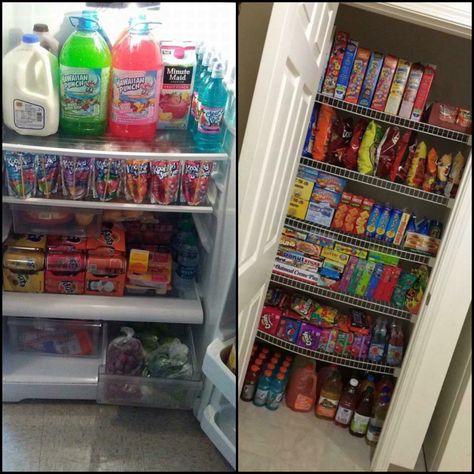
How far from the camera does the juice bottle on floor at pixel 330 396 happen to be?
254 cm

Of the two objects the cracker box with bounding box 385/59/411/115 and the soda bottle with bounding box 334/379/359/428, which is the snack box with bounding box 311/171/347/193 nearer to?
the cracker box with bounding box 385/59/411/115

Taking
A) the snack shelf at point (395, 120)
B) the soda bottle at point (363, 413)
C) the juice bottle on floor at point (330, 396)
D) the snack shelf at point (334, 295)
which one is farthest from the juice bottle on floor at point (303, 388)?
the snack shelf at point (395, 120)

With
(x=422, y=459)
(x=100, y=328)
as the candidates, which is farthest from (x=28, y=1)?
(x=422, y=459)

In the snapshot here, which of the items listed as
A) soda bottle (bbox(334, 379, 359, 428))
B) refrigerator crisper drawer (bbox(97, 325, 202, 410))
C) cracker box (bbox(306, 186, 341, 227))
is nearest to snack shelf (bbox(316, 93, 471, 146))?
cracker box (bbox(306, 186, 341, 227))

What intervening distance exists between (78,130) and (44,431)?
0.65m

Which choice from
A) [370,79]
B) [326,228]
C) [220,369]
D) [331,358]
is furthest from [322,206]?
[220,369]

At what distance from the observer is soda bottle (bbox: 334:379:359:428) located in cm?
251

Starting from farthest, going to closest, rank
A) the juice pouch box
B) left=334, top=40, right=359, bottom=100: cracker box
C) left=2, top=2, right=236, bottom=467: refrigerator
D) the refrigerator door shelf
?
1. left=334, top=40, right=359, bottom=100: cracker box
2. the refrigerator door shelf
3. the juice pouch box
4. left=2, top=2, right=236, bottom=467: refrigerator

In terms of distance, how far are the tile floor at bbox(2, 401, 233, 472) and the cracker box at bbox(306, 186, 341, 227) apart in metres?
1.12

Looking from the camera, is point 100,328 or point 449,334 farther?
point 449,334

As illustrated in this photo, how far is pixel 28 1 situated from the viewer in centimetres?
116

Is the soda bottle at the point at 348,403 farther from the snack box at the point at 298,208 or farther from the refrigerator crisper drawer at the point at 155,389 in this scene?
the refrigerator crisper drawer at the point at 155,389

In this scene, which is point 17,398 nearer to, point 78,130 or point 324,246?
point 78,130

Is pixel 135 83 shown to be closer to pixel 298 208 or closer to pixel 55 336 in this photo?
pixel 55 336
